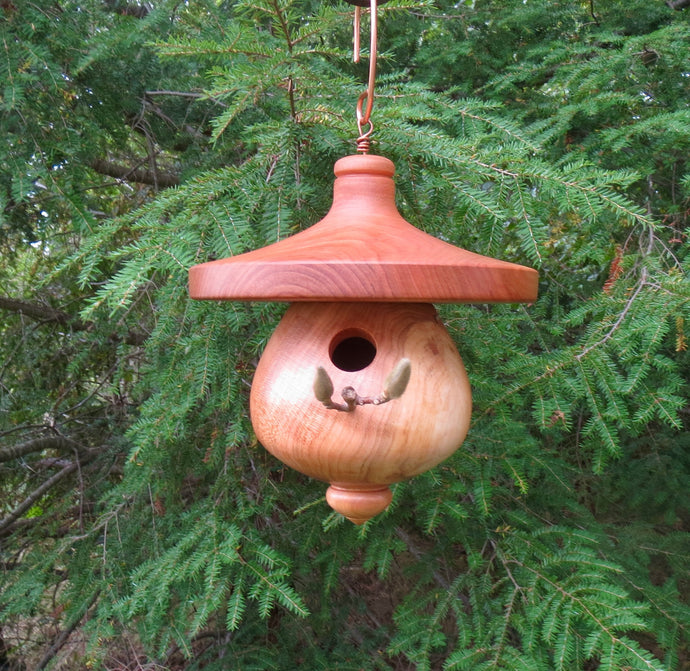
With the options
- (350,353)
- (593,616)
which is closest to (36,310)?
(350,353)

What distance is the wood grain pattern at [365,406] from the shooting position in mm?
1156

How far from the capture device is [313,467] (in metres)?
1.21

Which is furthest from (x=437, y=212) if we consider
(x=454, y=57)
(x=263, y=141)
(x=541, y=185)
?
(x=454, y=57)

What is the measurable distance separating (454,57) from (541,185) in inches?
49.7

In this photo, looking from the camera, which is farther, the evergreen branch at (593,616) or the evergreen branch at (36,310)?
the evergreen branch at (36,310)

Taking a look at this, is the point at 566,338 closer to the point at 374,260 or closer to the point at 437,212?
the point at 437,212

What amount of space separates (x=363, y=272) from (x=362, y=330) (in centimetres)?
31


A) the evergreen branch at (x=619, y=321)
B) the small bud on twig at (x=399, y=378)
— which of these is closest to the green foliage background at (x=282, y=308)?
the evergreen branch at (x=619, y=321)

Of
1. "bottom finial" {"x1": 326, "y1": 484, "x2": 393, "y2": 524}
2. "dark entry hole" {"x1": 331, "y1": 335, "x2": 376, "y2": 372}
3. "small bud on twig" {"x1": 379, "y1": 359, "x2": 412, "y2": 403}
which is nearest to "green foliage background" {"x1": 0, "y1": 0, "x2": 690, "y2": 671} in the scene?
"dark entry hole" {"x1": 331, "y1": 335, "x2": 376, "y2": 372}

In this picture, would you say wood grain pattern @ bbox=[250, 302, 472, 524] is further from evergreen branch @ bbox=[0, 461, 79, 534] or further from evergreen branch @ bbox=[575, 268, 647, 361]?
evergreen branch @ bbox=[0, 461, 79, 534]

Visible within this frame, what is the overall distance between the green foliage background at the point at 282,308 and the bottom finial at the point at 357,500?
625 mm

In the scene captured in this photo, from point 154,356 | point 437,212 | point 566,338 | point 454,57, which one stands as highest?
point 454,57

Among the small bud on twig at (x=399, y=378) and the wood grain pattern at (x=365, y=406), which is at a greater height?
the small bud on twig at (x=399, y=378)

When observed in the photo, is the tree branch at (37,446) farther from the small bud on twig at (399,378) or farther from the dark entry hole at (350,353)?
the small bud on twig at (399,378)
